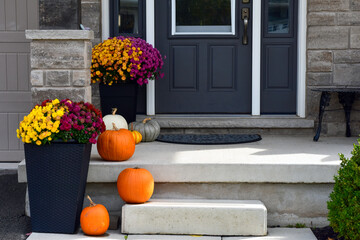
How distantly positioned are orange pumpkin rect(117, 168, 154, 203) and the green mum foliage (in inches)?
51.2

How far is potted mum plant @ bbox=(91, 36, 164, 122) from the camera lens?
19.8 feet

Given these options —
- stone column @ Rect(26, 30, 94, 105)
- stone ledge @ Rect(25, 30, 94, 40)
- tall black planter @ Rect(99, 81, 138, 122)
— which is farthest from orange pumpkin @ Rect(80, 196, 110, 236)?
tall black planter @ Rect(99, 81, 138, 122)

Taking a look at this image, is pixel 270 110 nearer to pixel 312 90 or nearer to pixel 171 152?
pixel 312 90

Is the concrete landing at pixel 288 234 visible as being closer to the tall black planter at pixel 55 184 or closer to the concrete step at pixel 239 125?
the tall black planter at pixel 55 184

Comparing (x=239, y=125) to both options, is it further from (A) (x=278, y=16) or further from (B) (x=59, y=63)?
(B) (x=59, y=63)

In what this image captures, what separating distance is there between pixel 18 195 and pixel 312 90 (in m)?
2.91

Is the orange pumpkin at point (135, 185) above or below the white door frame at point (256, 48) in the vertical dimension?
below

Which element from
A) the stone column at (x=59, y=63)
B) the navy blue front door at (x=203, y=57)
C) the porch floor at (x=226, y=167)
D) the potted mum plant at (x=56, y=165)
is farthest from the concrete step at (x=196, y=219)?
the navy blue front door at (x=203, y=57)

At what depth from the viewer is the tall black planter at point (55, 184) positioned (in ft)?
14.4

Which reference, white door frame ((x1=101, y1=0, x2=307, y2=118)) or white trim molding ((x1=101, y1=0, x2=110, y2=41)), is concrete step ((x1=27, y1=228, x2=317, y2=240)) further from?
white trim molding ((x1=101, y1=0, x2=110, y2=41))

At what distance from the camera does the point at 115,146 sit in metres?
4.77

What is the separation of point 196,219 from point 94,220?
27.9 inches

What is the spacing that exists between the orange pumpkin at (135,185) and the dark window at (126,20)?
2505mm

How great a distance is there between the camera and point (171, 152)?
17.3 ft
